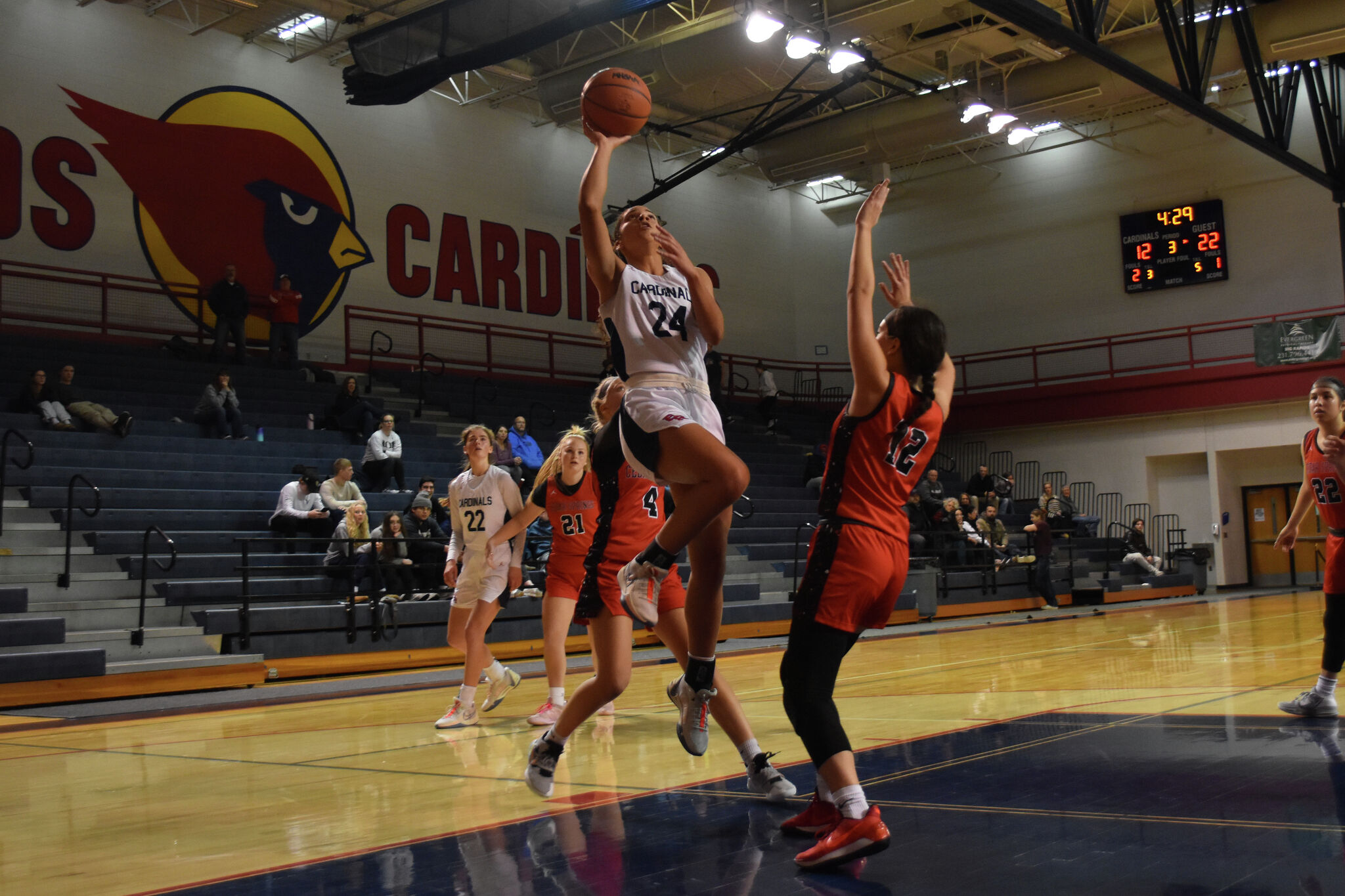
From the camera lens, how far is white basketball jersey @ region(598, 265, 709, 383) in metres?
3.94

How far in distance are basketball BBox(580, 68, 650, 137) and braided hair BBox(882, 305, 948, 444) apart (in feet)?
4.12

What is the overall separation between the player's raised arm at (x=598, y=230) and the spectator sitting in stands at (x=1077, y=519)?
19.6 m

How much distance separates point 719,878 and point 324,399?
15447 mm

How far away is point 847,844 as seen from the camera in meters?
3.01

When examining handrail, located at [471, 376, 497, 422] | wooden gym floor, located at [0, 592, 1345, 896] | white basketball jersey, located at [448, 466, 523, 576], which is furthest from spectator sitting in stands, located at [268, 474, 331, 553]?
white basketball jersey, located at [448, 466, 523, 576]

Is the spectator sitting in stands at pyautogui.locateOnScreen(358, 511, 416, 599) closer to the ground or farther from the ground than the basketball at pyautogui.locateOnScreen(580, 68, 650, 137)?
closer to the ground

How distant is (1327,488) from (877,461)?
351cm

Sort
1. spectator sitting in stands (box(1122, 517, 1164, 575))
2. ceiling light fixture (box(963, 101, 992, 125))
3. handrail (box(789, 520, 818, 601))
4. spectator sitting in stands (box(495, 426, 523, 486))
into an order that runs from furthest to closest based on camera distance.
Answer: spectator sitting in stands (box(1122, 517, 1164, 575))
ceiling light fixture (box(963, 101, 992, 125))
spectator sitting in stands (box(495, 426, 523, 486))
handrail (box(789, 520, 818, 601))

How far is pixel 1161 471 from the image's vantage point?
24.6m

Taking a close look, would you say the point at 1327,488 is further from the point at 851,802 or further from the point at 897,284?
the point at 851,802

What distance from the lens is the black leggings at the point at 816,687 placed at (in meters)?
3.22

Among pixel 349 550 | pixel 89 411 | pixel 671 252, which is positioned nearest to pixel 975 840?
pixel 671 252

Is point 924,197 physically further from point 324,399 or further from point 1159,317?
point 324,399

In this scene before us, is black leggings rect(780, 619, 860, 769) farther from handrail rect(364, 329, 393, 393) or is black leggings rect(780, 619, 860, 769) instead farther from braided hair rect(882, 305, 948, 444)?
handrail rect(364, 329, 393, 393)
